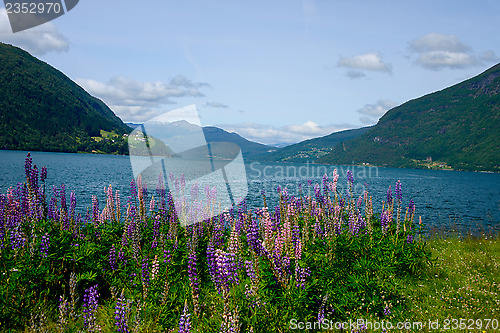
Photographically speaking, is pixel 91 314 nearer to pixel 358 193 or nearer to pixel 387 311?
pixel 387 311

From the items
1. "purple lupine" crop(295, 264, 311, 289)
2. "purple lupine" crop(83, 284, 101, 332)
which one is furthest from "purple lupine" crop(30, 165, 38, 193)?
"purple lupine" crop(295, 264, 311, 289)

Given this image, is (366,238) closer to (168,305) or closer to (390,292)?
(390,292)

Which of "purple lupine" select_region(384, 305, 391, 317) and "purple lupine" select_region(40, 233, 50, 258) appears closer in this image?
"purple lupine" select_region(384, 305, 391, 317)

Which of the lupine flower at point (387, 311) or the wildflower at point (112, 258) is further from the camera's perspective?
the wildflower at point (112, 258)

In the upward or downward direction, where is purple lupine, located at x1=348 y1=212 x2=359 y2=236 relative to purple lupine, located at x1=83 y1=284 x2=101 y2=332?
upward

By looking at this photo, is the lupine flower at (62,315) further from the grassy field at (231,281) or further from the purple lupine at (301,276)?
the purple lupine at (301,276)

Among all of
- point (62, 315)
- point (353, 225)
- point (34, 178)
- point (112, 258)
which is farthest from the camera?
point (353, 225)

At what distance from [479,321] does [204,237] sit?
8.26 meters

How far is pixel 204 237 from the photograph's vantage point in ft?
35.9

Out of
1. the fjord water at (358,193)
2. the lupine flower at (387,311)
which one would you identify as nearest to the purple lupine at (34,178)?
the fjord water at (358,193)

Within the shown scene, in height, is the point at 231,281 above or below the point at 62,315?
above

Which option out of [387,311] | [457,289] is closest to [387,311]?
[387,311]

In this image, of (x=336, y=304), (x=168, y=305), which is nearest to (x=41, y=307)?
(x=168, y=305)

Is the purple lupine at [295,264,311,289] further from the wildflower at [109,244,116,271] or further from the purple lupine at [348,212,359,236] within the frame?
the wildflower at [109,244,116,271]
